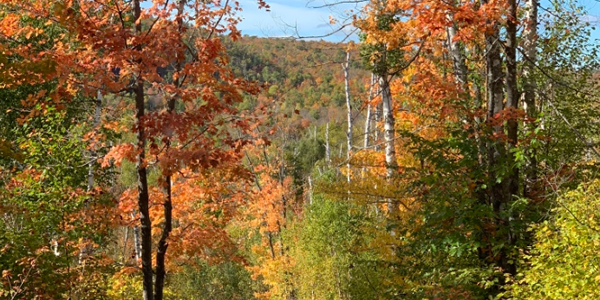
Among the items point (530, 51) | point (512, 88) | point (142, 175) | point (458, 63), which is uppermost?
point (530, 51)

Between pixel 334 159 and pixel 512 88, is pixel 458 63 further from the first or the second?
pixel 334 159

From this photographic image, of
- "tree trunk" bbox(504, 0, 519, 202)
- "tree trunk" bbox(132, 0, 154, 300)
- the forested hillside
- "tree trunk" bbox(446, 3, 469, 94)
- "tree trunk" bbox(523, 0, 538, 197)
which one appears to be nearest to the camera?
the forested hillside

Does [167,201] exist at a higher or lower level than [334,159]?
lower

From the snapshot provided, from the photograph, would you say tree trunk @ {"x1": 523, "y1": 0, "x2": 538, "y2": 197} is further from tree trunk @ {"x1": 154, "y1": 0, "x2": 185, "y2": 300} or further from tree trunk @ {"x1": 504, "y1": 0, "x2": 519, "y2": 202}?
tree trunk @ {"x1": 154, "y1": 0, "x2": 185, "y2": 300}

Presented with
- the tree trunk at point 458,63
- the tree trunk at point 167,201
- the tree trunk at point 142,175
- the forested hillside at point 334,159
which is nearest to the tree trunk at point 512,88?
the forested hillside at point 334,159

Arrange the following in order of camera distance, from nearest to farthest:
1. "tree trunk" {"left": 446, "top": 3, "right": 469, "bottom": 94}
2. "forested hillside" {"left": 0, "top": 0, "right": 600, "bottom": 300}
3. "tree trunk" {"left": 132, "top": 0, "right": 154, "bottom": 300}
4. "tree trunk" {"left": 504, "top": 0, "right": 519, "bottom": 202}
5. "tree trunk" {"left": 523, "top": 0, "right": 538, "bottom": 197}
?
"forested hillside" {"left": 0, "top": 0, "right": 600, "bottom": 300}, "tree trunk" {"left": 132, "top": 0, "right": 154, "bottom": 300}, "tree trunk" {"left": 504, "top": 0, "right": 519, "bottom": 202}, "tree trunk" {"left": 523, "top": 0, "right": 538, "bottom": 197}, "tree trunk" {"left": 446, "top": 3, "right": 469, "bottom": 94}

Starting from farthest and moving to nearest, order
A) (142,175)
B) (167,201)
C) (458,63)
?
Answer: 1. (458,63)
2. (167,201)
3. (142,175)

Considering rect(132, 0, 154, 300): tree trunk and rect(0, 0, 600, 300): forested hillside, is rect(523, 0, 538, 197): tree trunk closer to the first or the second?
rect(0, 0, 600, 300): forested hillside

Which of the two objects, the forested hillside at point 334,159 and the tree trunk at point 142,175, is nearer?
the forested hillside at point 334,159

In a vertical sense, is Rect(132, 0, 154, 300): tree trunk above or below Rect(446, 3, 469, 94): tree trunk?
below

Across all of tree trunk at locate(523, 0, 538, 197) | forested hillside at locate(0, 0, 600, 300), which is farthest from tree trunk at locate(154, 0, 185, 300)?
tree trunk at locate(523, 0, 538, 197)

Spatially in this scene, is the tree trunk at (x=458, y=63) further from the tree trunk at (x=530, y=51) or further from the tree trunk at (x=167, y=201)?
Result: the tree trunk at (x=167, y=201)

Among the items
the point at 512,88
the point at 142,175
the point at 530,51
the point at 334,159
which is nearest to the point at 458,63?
the point at 530,51

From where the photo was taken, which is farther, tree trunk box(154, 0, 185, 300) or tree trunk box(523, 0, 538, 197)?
tree trunk box(523, 0, 538, 197)
